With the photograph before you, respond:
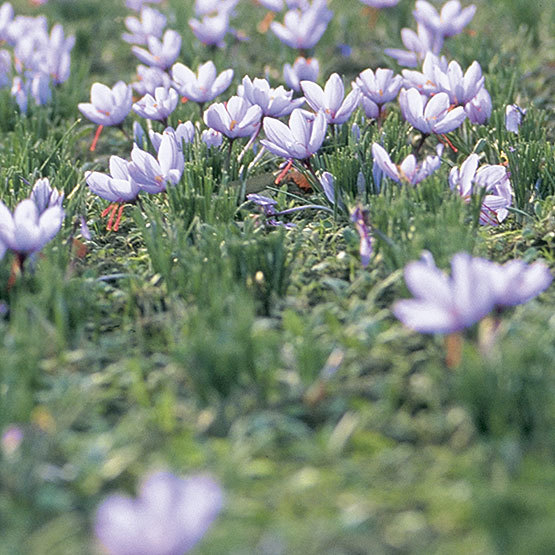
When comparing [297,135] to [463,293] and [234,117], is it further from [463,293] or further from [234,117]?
[463,293]

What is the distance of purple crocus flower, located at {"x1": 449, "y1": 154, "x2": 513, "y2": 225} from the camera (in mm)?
1962

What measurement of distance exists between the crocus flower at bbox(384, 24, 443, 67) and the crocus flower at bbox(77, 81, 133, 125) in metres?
0.95

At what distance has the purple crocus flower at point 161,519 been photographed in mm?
1077

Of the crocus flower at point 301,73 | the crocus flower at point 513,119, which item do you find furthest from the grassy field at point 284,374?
the crocus flower at point 301,73

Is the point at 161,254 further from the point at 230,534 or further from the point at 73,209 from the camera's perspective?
the point at 230,534

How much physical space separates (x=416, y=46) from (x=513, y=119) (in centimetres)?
69

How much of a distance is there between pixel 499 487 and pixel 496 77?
1712 millimetres

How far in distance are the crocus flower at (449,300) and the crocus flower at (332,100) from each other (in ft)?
2.87

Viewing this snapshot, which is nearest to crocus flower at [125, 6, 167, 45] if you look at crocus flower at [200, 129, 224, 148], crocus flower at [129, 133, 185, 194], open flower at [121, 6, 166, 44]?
open flower at [121, 6, 166, 44]

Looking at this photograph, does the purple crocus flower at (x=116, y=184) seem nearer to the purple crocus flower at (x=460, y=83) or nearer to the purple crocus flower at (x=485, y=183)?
the purple crocus flower at (x=485, y=183)

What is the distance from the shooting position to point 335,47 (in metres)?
3.48

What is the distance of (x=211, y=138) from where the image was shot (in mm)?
2270

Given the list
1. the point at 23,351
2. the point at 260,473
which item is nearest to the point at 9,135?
the point at 23,351

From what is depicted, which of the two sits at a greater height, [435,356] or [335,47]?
[335,47]
